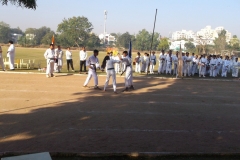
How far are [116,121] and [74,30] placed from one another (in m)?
60.7

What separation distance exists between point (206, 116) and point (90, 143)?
4.37m

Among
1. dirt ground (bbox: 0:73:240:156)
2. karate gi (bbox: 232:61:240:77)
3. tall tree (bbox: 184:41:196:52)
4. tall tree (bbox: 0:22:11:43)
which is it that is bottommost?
dirt ground (bbox: 0:73:240:156)

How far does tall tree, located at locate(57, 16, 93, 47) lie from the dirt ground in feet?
170

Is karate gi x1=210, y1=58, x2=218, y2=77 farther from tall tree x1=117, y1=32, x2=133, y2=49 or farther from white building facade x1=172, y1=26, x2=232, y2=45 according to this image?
tall tree x1=117, y1=32, x2=133, y2=49

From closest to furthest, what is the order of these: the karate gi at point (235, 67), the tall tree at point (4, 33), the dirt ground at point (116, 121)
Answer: the dirt ground at point (116, 121) → the karate gi at point (235, 67) → the tall tree at point (4, 33)

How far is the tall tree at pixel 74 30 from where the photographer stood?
63.6 m

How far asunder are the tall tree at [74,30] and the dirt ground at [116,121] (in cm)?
5168

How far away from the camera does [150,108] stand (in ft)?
31.8

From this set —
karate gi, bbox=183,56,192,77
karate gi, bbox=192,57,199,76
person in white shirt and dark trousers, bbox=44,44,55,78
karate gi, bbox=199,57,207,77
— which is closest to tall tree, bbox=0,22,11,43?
karate gi, bbox=192,57,199,76

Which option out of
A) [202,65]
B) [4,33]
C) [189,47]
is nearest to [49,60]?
[202,65]

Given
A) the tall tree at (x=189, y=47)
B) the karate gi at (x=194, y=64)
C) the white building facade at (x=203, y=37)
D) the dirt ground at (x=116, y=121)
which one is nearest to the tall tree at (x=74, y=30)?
the white building facade at (x=203, y=37)

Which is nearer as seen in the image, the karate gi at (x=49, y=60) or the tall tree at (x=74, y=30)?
the karate gi at (x=49, y=60)

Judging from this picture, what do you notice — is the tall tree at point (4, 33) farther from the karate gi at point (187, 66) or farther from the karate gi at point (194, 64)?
the karate gi at point (187, 66)

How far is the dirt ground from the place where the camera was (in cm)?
595
